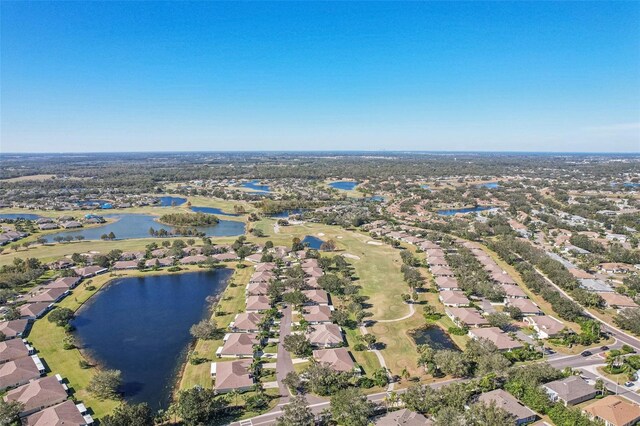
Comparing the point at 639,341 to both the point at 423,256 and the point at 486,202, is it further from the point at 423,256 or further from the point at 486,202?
the point at 486,202

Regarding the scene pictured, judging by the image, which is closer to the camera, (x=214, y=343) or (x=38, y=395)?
(x=38, y=395)

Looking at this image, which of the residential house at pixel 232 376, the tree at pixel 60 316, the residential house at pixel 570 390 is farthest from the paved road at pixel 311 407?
the tree at pixel 60 316

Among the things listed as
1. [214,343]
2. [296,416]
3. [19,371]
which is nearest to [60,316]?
[19,371]

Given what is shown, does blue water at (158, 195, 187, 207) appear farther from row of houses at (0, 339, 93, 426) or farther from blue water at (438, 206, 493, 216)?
row of houses at (0, 339, 93, 426)

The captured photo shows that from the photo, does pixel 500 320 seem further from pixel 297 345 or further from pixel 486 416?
pixel 297 345

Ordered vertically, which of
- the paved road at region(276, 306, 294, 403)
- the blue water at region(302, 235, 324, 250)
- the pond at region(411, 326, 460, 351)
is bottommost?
the pond at region(411, 326, 460, 351)

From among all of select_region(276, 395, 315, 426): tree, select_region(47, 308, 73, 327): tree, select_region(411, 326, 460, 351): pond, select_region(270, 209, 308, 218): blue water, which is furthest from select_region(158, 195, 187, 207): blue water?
select_region(276, 395, 315, 426): tree
